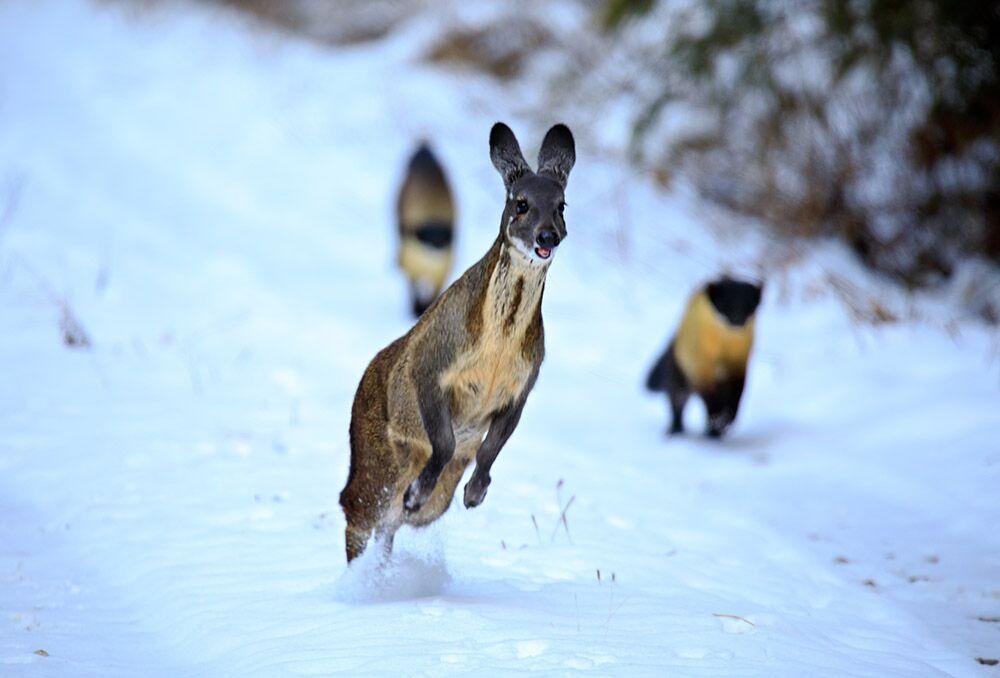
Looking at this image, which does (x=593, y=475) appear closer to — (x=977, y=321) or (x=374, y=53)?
(x=977, y=321)

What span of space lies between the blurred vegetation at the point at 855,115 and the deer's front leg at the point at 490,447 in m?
9.69

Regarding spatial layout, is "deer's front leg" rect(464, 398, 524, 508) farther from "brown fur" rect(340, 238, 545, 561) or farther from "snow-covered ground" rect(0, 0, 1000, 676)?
"snow-covered ground" rect(0, 0, 1000, 676)

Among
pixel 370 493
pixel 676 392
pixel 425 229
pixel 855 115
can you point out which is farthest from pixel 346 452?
pixel 855 115

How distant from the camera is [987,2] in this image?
12164 mm

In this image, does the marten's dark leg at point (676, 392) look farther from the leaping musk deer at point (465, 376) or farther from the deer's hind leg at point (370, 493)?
the deer's hind leg at point (370, 493)

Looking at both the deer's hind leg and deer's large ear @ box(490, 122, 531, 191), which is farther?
the deer's hind leg

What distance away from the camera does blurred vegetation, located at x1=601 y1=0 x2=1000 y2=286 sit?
41.9ft

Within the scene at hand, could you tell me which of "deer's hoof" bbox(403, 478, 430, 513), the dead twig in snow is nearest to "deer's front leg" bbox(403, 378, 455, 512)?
"deer's hoof" bbox(403, 478, 430, 513)

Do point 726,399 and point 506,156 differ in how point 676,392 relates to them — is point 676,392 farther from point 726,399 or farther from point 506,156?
point 506,156

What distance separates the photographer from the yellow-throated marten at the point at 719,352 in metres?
8.50

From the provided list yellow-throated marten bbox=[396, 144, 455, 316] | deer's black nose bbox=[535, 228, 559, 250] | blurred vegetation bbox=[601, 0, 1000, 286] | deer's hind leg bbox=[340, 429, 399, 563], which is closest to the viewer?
deer's black nose bbox=[535, 228, 559, 250]

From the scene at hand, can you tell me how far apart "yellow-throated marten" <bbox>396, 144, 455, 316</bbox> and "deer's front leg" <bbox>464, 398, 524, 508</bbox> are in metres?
5.51

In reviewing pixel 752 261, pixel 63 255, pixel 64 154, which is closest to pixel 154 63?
pixel 64 154

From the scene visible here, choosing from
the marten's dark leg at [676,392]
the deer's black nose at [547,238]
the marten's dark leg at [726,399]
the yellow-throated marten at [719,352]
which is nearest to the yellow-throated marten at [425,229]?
the marten's dark leg at [676,392]
